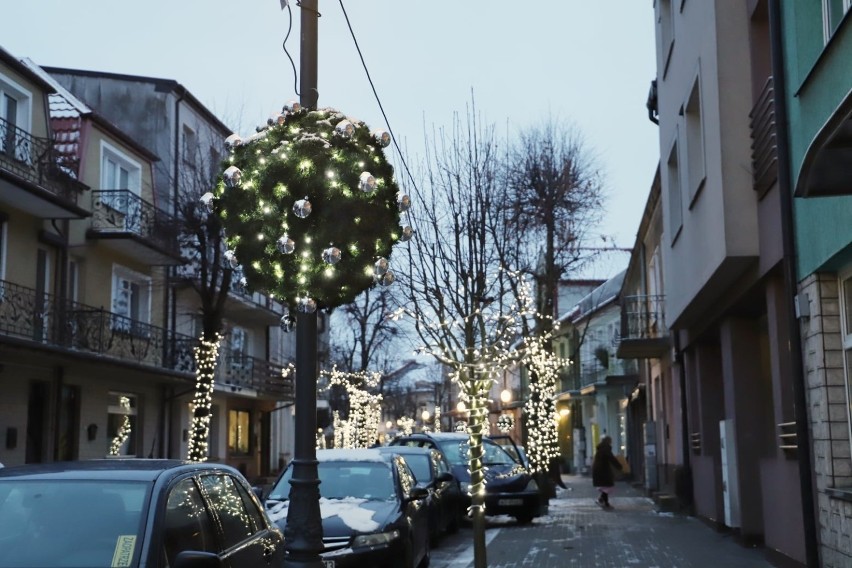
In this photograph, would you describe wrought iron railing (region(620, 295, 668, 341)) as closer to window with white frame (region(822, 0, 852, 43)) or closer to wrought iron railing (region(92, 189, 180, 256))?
wrought iron railing (region(92, 189, 180, 256))

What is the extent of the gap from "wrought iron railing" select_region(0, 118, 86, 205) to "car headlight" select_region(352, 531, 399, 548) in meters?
13.0

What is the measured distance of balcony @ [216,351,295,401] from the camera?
34.8 meters

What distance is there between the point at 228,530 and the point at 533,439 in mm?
22480

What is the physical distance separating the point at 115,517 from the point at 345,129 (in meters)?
3.65

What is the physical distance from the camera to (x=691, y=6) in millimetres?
15336

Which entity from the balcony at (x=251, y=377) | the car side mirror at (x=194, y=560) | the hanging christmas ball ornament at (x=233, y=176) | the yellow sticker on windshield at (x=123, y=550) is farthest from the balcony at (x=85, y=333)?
the car side mirror at (x=194, y=560)

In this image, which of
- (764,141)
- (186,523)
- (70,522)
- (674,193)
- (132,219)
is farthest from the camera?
(132,219)

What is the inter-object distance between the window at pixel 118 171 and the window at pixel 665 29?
45.7ft

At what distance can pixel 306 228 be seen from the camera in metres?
8.12

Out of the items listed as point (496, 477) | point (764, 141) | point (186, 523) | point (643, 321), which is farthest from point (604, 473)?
point (186, 523)

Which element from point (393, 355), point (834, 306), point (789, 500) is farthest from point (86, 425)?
point (393, 355)

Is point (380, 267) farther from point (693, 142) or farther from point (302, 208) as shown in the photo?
point (693, 142)

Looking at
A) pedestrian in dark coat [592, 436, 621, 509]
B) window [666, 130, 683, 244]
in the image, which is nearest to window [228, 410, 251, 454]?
pedestrian in dark coat [592, 436, 621, 509]

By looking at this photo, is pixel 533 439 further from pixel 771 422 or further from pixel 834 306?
pixel 834 306
